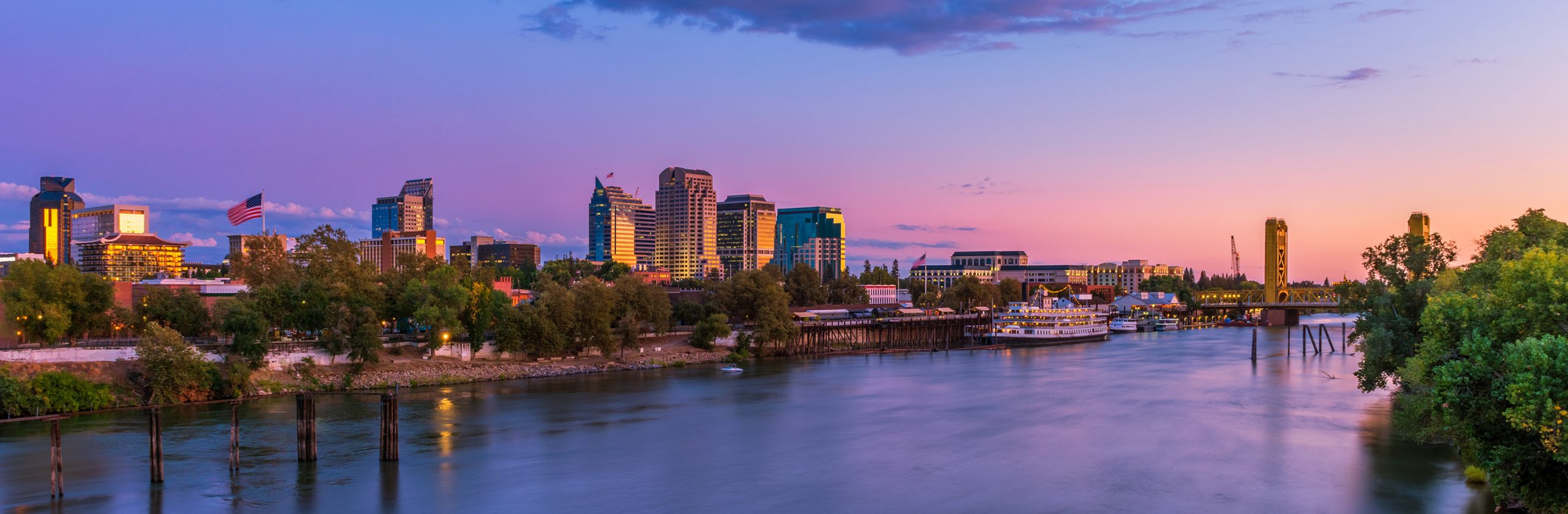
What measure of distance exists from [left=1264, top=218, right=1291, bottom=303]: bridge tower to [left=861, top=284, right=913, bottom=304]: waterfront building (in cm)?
5358

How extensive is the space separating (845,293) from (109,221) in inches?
3908

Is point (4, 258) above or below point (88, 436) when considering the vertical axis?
above

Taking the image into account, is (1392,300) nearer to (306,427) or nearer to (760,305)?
(306,427)

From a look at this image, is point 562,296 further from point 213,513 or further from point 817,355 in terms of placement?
point 213,513

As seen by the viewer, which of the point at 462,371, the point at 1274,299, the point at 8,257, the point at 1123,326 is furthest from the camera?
the point at 1274,299

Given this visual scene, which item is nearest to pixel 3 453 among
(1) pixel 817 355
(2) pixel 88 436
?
(2) pixel 88 436

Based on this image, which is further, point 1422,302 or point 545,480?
point 1422,302

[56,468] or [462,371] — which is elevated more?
[56,468]

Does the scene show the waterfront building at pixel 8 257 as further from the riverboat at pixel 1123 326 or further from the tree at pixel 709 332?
the riverboat at pixel 1123 326

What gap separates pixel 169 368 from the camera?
4278 cm

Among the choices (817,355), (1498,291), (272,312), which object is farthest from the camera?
(817,355)

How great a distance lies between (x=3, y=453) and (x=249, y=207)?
3382 cm

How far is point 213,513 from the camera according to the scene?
25156 mm

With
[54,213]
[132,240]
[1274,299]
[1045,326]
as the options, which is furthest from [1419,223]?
[54,213]
